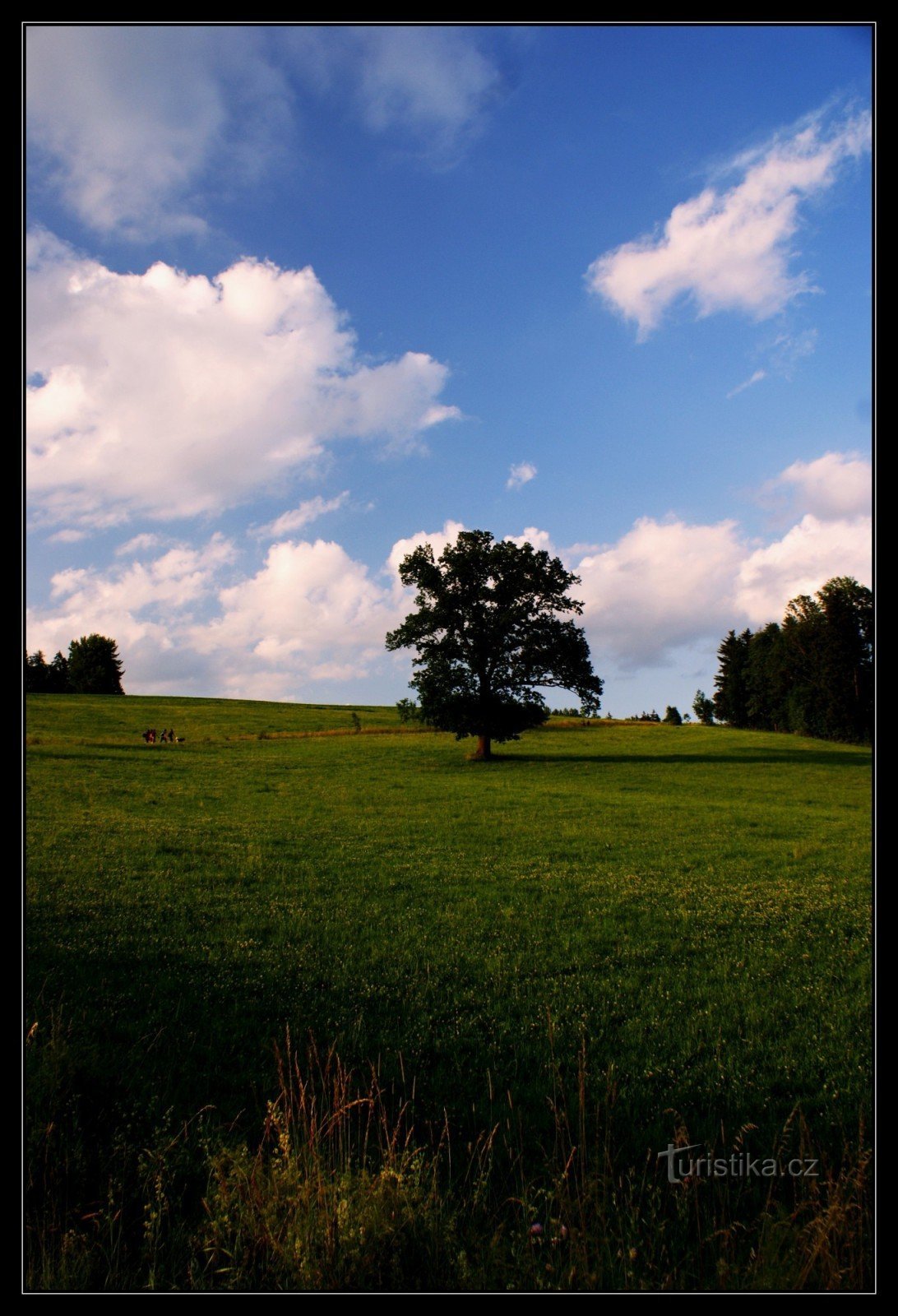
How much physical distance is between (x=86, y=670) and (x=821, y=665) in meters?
120

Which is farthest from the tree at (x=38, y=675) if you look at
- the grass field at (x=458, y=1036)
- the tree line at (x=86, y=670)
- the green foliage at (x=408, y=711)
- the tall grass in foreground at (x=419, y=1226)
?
the tall grass in foreground at (x=419, y=1226)

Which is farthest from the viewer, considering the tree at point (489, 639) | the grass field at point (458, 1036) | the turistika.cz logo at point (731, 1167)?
the tree at point (489, 639)

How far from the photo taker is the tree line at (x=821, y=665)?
8412cm

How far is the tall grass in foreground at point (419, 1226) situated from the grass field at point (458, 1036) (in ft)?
0.11

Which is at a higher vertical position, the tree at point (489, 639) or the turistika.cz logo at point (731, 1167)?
the tree at point (489, 639)

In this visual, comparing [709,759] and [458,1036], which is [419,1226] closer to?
[458,1036]

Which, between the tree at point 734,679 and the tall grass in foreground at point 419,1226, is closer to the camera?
the tall grass in foreground at point 419,1226

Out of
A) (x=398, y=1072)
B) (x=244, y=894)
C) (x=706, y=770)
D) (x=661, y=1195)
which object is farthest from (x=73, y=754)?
(x=661, y=1195)

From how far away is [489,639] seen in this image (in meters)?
53.0

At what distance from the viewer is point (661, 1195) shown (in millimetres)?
→ 5820

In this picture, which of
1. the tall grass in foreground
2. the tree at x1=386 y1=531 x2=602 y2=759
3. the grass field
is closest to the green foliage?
the tree at x1=386 y1=531 x2=602 y2=759

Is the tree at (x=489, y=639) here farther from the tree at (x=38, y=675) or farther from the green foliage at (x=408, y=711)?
the tree at (x=38, y=675)

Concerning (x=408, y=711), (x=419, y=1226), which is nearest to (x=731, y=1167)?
(x=419, y=1226)
